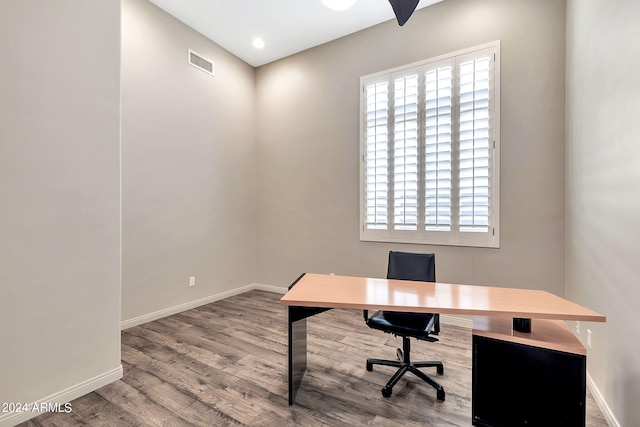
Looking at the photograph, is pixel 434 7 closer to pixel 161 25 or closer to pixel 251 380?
pixel 161 25

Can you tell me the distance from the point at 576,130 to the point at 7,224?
4.24 metres

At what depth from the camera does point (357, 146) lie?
3.96m

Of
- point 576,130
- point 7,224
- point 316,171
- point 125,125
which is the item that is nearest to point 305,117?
point 316,171

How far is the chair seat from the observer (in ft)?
6.61

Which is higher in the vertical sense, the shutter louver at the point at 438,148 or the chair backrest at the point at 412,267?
the shutter louver at the point at 438,148

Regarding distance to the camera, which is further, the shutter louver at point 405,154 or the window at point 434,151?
the shutter louver at point 405,154

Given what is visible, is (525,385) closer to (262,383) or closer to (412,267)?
(412,267)

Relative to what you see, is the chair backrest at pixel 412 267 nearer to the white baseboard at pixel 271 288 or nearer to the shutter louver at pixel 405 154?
the shutter louver at pixel 405 154

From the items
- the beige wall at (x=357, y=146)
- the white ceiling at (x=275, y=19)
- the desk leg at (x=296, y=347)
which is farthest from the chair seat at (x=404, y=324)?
the white ceiling at (x=275, y=19)

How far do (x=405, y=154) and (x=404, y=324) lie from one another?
7.12 ft

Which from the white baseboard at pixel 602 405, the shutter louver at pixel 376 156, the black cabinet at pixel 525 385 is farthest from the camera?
the shutter louver at pixel 376 156

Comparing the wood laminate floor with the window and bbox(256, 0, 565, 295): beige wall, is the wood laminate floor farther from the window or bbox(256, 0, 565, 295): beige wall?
the window

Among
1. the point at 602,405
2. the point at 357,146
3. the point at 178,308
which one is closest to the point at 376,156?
the point at 357,146

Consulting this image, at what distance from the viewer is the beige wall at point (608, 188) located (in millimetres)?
1535
